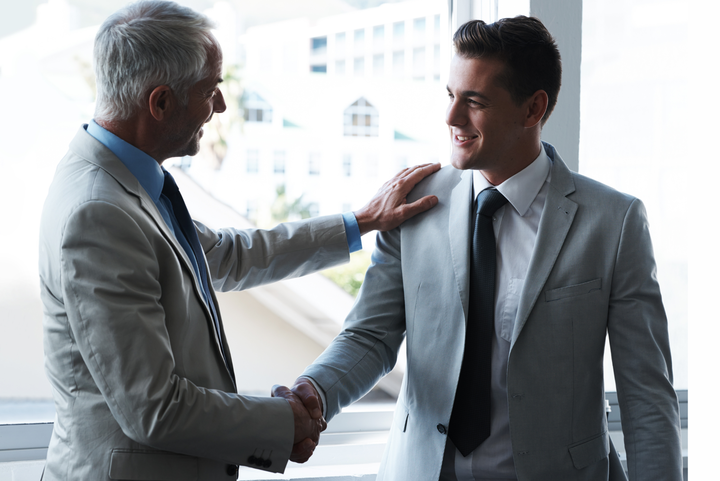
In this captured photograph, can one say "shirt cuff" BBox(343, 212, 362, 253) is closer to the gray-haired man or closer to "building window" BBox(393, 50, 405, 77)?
the gray-haired man

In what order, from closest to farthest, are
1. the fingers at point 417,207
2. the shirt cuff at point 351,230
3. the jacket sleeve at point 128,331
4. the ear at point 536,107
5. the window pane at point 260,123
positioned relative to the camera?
the jacket sleeve at point 128,331
the ear at point 536,107
the fingers at point 417,207
the shirt cuff at point 351,230
the window pane at point 260,123

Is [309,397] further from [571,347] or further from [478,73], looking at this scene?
[478,73]

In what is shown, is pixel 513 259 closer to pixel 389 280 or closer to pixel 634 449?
pixel 389 280

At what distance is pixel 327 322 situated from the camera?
227 centimetres

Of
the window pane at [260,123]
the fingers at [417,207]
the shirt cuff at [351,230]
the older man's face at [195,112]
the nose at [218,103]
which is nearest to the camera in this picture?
the older man's face at [195,112]

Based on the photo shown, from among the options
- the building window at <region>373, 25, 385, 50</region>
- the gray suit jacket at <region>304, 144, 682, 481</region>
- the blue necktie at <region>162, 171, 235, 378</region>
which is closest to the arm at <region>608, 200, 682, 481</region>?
the gray suit jacket at <region>304, 144, 682, 481</region>

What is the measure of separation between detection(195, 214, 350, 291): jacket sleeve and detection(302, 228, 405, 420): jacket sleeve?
18cm

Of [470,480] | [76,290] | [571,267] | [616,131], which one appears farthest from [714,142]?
[76,290]

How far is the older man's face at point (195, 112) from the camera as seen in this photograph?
1.28m

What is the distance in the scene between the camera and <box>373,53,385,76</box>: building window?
2.14 metres

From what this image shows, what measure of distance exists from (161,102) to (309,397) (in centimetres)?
77

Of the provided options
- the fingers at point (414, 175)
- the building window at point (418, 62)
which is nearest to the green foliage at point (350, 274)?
the fingers at point (414, 175)

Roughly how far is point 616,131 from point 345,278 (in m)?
1.22

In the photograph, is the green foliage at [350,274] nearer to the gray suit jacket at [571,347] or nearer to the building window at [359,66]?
the building window at [359,66]
